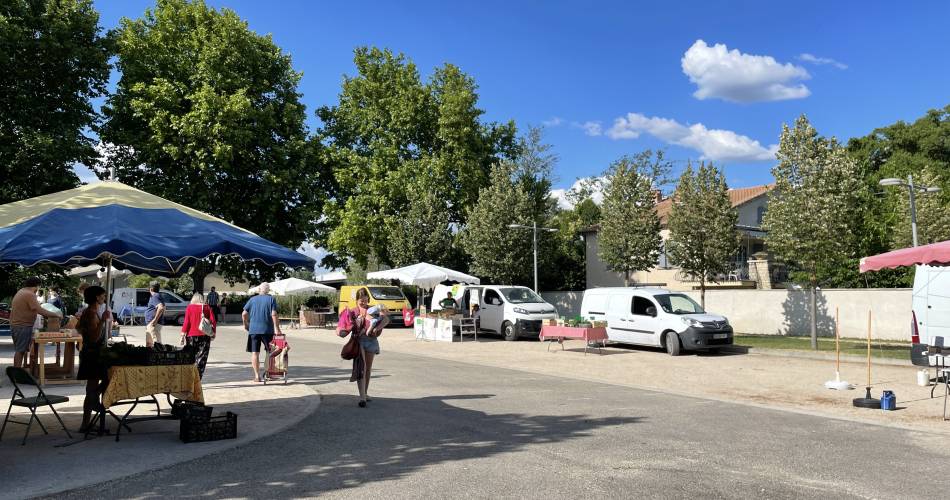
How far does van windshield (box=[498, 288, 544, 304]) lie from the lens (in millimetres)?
24261

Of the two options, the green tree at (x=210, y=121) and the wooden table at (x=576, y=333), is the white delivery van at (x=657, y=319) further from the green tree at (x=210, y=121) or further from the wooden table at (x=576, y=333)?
the green tree at (x=210, y=121)

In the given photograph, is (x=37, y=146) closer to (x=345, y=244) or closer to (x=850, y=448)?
(x=345, y=244)

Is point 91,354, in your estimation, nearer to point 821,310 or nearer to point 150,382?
point 150,382

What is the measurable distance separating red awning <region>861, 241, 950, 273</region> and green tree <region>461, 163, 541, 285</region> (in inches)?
812

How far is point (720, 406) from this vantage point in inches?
402

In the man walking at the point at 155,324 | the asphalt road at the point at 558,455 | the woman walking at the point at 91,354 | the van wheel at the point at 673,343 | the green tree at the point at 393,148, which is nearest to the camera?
the asphalt road at the point at 558,455

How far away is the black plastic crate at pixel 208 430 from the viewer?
750 centimetres

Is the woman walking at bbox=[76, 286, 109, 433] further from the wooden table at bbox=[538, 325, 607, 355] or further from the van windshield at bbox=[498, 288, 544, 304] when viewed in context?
the van windshield at bbox=[498, 288, 544, 304]

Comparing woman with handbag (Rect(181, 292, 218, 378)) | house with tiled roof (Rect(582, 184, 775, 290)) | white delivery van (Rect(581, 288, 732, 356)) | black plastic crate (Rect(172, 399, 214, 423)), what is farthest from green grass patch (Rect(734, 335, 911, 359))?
black plastic crate (Rect(172, 399, 214, 423))

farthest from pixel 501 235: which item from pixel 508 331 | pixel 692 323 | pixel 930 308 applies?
pixel 930 308

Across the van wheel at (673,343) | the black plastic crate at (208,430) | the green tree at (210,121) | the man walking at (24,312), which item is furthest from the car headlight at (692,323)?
the green tree at (210,121)

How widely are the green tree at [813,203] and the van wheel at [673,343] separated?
154 inches

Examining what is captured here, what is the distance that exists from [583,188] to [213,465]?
6043cm

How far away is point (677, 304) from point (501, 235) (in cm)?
1401
